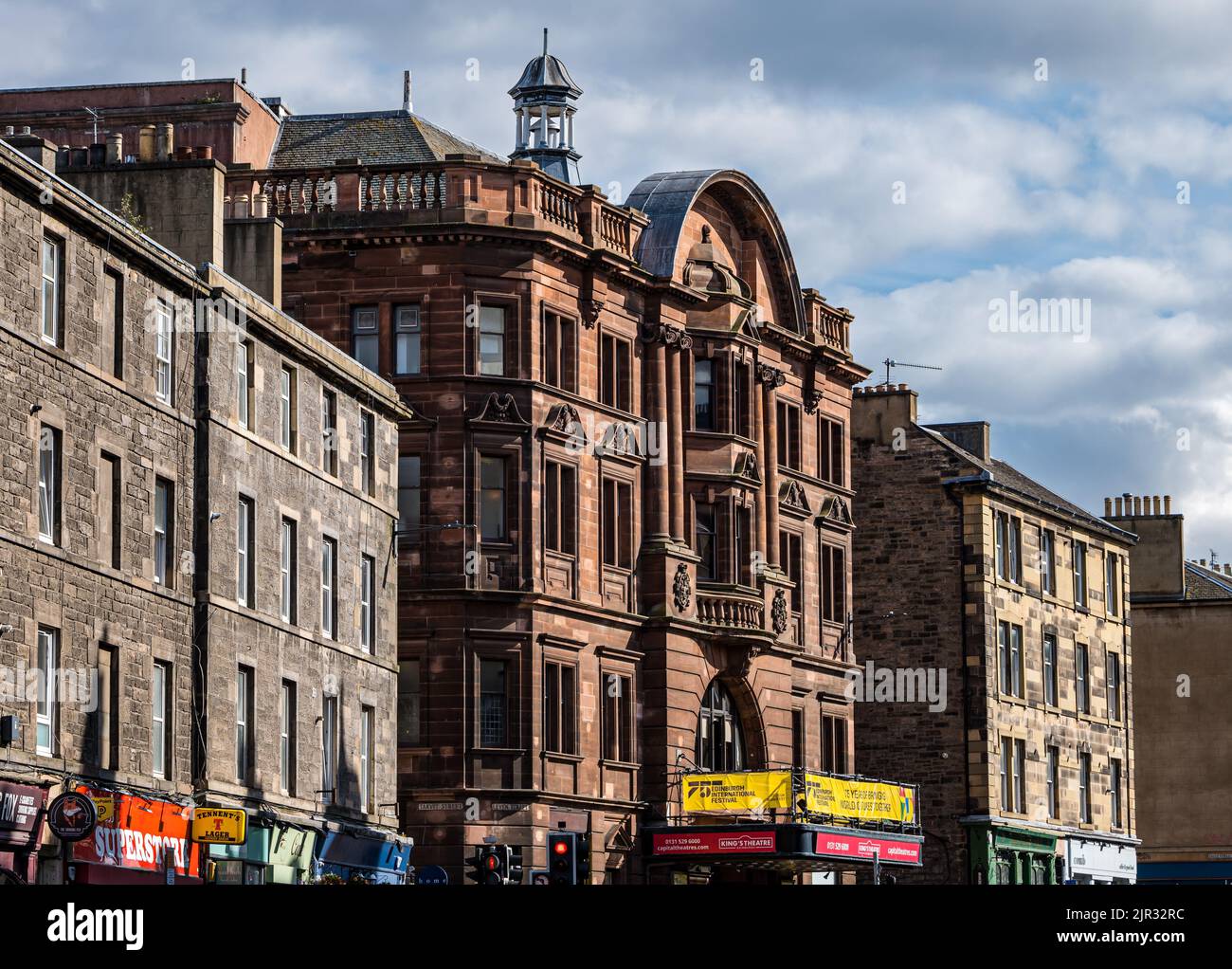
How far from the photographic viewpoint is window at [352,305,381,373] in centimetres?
5738

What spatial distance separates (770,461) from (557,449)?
9695 mm

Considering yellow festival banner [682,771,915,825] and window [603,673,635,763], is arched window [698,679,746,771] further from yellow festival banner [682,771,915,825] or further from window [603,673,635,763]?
window [603,673,635,763]

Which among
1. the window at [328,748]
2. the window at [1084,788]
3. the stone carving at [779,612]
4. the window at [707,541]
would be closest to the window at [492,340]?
the window at [707,541]

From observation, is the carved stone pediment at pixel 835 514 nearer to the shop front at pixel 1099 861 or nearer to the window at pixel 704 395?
the window at pixel 704 395

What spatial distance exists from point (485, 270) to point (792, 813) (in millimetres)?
14476

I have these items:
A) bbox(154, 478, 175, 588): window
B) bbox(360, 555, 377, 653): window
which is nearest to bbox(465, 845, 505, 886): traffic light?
bbox(360, 555, 377, 653): window

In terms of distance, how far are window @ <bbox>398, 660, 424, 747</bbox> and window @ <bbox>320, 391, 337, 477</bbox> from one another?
8028mm

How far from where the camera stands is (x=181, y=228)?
152 ft

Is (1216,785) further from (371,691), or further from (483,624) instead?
(371,691)

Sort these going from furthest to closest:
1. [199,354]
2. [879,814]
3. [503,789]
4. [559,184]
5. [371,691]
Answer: [879,814] < [559,184] < [503,789] < [371,691] < [199,354]

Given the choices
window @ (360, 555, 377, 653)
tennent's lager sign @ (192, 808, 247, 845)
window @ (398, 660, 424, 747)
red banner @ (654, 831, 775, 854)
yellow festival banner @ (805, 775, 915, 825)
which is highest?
window @ (360, 555, 377, 653)

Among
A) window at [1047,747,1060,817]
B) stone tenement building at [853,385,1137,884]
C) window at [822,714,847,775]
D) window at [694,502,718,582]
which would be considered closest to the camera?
window at [694,502,718,582]

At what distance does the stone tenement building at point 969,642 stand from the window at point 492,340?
21893mm
